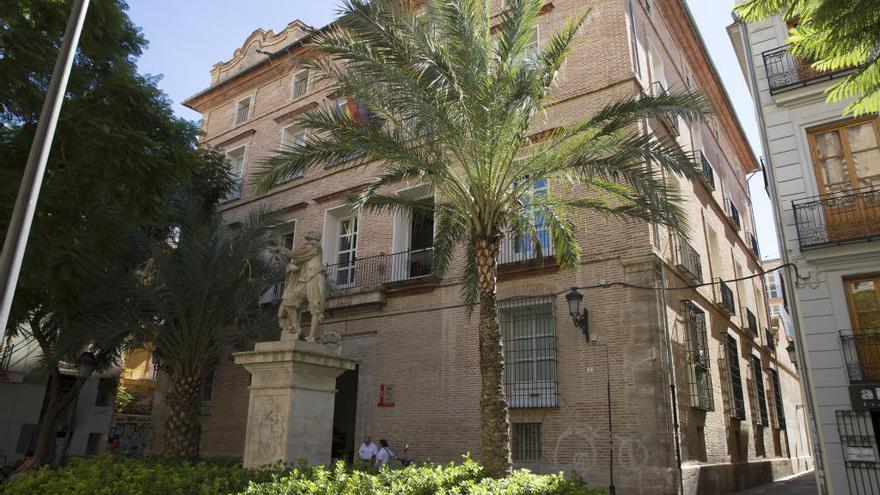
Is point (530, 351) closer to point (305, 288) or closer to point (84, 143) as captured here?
point (305, 288)

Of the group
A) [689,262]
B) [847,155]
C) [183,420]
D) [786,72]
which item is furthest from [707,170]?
[183,420]

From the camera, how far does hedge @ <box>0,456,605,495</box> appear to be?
5.80 meters

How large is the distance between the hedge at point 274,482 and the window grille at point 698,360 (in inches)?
259

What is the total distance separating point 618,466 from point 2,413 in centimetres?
1936

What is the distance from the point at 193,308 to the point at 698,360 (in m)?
10.8

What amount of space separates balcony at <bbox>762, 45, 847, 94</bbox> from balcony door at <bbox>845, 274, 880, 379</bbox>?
405 centimetres

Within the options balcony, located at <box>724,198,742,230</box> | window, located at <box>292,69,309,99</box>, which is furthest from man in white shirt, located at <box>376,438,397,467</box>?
balcony, located at <box>724,198,742,230</box>

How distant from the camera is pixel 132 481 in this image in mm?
6418

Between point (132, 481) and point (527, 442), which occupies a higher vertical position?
point (527, 442)

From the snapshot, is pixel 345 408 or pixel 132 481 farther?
pixel 345 408

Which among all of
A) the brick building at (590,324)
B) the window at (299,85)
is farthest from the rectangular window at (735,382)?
the window at (299,85)

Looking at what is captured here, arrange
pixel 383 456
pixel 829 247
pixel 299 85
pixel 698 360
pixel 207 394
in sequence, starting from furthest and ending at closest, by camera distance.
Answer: pixel 299 85 < pixel 207 394 < pixel 698 360 < pixel 383 456 < pixel 829 247

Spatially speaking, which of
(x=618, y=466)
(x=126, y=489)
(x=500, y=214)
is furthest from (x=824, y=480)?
(x=126, y=489)

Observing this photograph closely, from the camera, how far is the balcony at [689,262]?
532 inches
